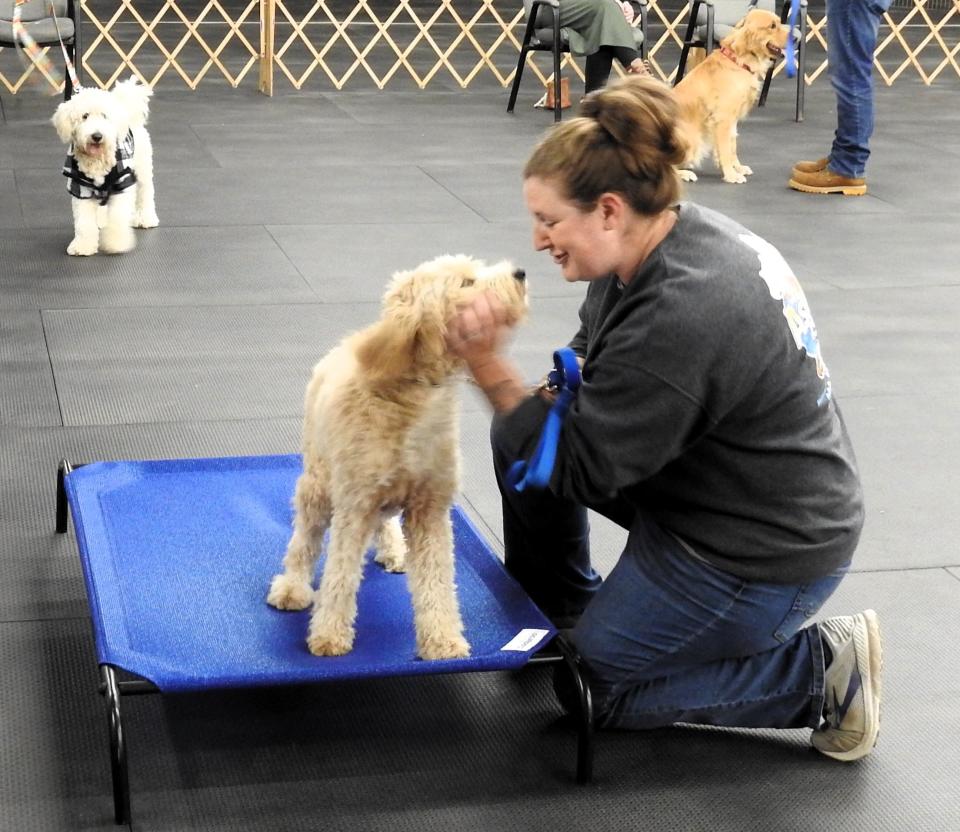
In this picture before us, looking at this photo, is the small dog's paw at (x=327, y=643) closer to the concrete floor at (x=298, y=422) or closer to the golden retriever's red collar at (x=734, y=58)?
the concrete floor at (x=298, y=422)

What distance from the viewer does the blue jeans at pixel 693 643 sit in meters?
2.29

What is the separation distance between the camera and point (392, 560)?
9.11 ft

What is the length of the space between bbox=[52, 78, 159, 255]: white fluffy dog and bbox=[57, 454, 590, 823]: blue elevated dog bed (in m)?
2.43

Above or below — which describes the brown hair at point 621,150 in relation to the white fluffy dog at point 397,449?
above

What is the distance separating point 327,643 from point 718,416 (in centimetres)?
78

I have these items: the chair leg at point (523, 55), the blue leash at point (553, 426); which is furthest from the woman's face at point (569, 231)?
the chair leg at point (523, 55)

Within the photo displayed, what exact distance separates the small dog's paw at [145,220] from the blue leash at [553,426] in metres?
3.75

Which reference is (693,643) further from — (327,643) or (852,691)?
(327,643)

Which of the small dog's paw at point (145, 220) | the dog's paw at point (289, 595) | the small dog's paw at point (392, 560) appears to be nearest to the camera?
the dog's paw at point (289, 595)

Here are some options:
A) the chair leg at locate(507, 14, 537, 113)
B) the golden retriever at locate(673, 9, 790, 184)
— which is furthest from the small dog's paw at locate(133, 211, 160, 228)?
the chair leg at locate(507, 14, 537, 113)

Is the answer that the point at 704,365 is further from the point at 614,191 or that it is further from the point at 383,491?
the point at 383,491

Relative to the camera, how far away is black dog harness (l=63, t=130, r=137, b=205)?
5230 mm

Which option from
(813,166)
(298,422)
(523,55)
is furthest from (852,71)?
(298,422)

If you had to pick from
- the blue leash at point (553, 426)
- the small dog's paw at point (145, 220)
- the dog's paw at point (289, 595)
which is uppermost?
the blue leash at point (553, 426)
